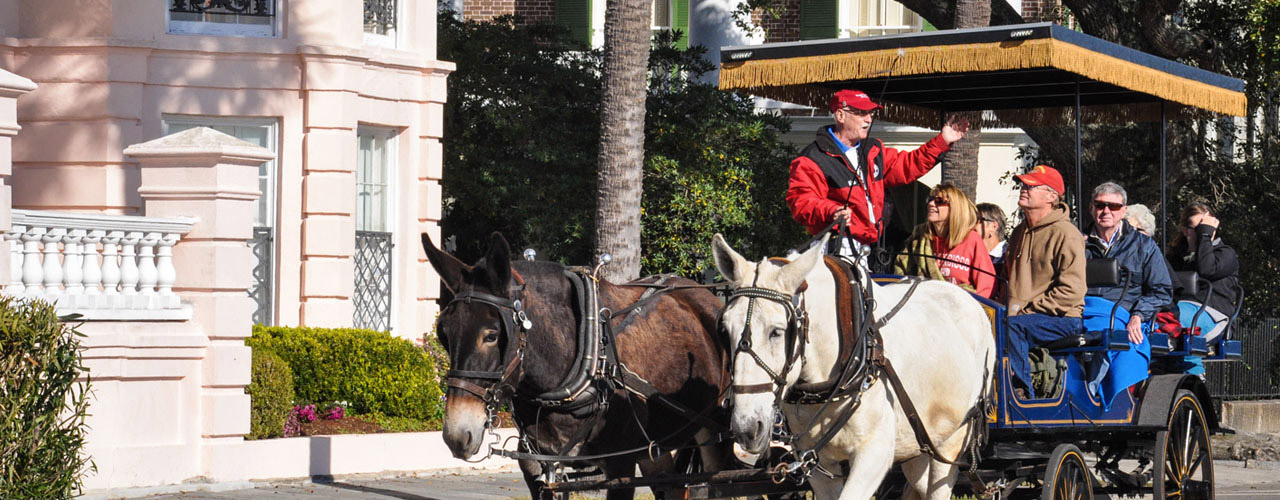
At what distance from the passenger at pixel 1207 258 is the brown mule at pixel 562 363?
4.42 meters

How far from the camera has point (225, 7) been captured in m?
15.8

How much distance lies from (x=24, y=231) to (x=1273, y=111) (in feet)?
43.0

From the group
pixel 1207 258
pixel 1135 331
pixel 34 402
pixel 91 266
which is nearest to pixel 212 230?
pixel 91 266

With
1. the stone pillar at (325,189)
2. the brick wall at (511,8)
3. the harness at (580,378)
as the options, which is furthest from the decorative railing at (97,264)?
the brick wall at (511,8)

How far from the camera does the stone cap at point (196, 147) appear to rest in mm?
12047

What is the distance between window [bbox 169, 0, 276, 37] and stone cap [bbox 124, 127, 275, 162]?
12.4 ft

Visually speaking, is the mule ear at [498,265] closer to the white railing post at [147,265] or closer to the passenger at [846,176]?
the passenger at [846,176]

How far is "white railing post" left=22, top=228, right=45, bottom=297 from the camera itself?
11.2 m

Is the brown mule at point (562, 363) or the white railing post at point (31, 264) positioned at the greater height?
the white railing post at point (31, 264)

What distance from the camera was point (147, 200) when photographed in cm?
1223

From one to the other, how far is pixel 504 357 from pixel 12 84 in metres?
4.20

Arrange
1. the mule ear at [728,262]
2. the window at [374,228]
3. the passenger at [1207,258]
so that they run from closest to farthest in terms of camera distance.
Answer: the mule ear at [728,262]
the passenger at [1207,258]
the window at [374,228]

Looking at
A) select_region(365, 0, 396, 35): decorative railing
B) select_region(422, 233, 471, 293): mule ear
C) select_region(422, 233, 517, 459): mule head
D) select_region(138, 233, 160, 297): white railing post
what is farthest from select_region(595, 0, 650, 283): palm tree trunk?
select_region(422, 233, 517, 459): mule head

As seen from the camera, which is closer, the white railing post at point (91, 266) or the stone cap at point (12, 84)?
the stone cap at point (12, 84)
